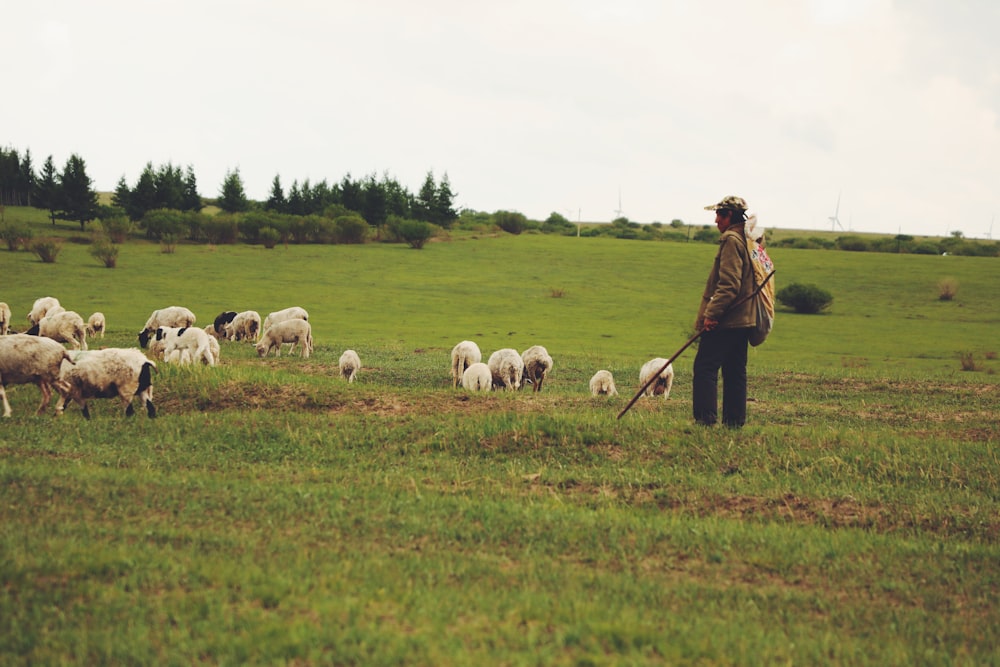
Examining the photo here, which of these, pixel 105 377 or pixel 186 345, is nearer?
pixel 105 377

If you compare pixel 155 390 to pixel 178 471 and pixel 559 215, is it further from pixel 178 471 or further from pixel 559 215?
pixel 559 215

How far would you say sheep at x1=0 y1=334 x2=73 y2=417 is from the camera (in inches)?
403

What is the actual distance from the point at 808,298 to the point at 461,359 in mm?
32181

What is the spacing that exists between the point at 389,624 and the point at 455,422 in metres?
5.33

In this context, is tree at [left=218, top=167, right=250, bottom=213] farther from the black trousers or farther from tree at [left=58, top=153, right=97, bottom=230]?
the black trousers

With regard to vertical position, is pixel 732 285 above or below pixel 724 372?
above

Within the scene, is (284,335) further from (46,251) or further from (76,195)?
(76,195)

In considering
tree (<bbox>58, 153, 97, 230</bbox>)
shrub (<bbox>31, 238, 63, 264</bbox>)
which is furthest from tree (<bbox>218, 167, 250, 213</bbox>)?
shrub (<bbox>31, 238, 63, 264</bbox>)

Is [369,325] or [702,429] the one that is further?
[369,325]

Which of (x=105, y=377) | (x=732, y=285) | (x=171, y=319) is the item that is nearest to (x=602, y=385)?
(x=732, y=285)

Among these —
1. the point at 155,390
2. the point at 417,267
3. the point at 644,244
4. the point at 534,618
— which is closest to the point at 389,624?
the point at 534,618

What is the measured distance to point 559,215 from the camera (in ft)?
338

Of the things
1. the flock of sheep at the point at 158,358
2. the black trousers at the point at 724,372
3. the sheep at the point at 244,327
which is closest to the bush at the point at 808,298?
the flock of sheep at the point at 158,358

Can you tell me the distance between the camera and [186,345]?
17.8m
